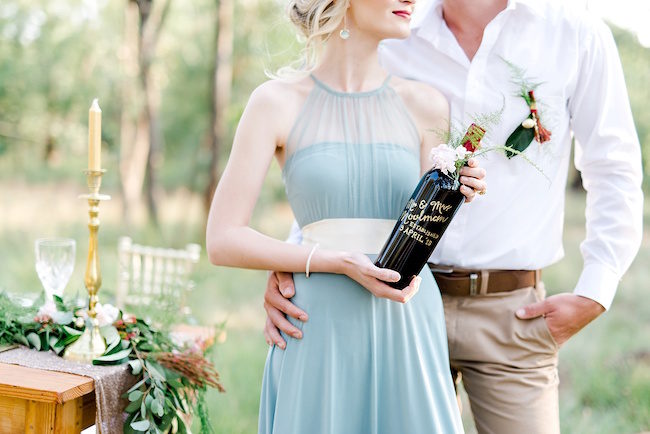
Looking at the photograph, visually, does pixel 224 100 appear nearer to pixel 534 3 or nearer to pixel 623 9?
pixel 623 9

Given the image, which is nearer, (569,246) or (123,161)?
(569,246)

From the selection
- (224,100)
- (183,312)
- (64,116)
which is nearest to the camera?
(183,312)

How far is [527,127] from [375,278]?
0.79 m

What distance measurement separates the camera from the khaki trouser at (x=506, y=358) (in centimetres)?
234

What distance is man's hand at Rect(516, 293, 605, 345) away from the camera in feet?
7.61

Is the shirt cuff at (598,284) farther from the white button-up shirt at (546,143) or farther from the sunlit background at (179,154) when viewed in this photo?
the sunlit background at (179,154)

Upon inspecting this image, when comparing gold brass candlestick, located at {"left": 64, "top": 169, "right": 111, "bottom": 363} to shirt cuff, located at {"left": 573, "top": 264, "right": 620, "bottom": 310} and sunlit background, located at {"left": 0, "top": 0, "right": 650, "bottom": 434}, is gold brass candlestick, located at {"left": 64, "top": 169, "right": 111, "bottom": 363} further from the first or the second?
shirt cuff, located at {"left": 573, "top": 264, "right": 620, "bottom": 310}

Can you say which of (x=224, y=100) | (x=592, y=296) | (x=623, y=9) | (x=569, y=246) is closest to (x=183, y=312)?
(x=592, y=296)

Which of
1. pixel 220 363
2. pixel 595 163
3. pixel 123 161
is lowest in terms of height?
pixel 220 363

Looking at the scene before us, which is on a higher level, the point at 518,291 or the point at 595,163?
the point at 595,163

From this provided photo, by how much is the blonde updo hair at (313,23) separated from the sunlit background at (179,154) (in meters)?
1.60

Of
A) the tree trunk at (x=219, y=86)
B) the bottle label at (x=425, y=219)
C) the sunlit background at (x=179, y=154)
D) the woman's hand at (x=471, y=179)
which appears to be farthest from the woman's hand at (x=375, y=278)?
the tree trunk at (x=219, y=86)

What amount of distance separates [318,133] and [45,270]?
1157mm

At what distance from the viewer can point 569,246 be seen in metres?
8.63
